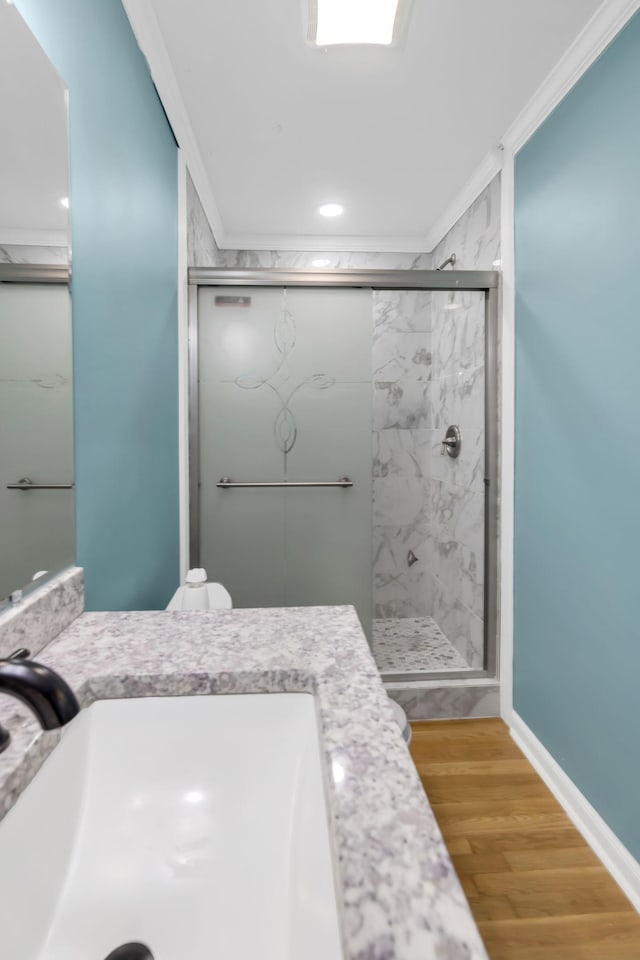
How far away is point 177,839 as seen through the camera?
1.95 ft

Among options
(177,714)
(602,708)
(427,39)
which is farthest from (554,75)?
Result: (177,714)

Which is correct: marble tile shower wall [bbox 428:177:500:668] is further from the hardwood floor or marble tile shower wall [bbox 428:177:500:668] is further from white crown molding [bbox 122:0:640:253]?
the hardwood floor

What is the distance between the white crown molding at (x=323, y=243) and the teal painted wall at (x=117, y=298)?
128 centimetres

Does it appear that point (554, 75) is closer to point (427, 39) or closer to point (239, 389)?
point (427, 39)

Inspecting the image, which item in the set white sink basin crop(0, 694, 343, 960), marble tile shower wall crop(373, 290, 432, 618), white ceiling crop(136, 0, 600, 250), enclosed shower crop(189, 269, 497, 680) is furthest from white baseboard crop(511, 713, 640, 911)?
white ceiling crop(136, 0, 600, 250)

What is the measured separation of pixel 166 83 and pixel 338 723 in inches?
79.9

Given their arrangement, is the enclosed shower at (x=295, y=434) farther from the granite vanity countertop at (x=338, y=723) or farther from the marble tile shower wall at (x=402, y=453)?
the granite vanity countertop at (x=338, y=723)

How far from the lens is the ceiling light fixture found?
1.40m

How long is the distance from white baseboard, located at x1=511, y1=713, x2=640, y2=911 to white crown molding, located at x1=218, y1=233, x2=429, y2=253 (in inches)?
109

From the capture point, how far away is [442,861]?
0.41 metres

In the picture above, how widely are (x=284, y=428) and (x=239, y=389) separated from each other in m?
0.26

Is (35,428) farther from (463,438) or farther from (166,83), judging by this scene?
(463,438)

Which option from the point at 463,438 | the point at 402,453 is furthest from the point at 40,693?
the point at 402,453

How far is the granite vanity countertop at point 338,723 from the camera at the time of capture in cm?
36
